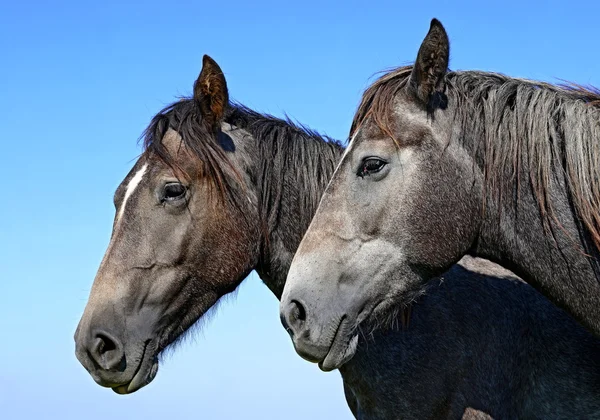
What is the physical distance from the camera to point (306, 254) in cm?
476

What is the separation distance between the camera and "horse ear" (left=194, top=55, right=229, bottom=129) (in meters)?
Result: 6.19

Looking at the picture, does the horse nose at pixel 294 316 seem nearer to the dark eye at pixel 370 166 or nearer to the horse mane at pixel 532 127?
the dark eye at pixel 370 166

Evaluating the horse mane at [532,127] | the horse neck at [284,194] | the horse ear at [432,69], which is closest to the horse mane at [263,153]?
the horse neck at [284,194]

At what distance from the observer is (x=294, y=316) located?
4668 mm

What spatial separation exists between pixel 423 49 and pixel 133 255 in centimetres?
245

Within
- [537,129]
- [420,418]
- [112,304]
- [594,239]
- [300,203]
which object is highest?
[537,129]

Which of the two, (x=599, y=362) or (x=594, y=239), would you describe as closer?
(x=594, y=239)

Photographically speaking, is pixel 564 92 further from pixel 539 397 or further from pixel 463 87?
pixel 539 397

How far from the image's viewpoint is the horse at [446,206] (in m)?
4.63

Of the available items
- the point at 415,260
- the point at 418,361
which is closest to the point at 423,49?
the point at 415,260

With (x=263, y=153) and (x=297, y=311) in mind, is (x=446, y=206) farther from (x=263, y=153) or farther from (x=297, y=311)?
(x=263, y=153)

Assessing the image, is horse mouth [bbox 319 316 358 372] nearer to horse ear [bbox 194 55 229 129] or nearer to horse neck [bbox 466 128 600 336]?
horse neck [bbox 466 128 600 336]

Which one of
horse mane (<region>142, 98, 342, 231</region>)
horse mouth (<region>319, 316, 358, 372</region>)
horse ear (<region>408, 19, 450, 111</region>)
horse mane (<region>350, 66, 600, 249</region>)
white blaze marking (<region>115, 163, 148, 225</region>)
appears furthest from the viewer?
horse mane (<region>142, 98, 342, 231</region>)

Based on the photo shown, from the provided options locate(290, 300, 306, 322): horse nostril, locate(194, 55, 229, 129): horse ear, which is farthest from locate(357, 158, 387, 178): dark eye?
locate(194, 55, 229, 129): horse ear
